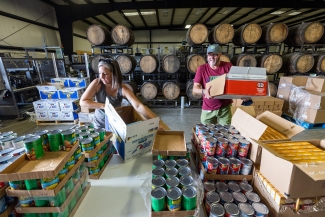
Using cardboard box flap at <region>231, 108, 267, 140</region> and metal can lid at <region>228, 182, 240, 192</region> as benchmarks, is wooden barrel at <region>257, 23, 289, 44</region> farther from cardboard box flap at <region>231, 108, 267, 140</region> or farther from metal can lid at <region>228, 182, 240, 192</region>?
metal can lid at <region>228, 182, 240, 192</region>

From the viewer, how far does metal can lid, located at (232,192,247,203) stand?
81 cm

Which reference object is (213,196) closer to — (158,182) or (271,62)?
(158,182)

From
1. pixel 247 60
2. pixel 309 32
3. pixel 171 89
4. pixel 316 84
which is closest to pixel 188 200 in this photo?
pixel 171 89

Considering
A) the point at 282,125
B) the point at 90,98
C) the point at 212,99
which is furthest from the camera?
the point at 212,99

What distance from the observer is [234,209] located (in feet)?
2.50

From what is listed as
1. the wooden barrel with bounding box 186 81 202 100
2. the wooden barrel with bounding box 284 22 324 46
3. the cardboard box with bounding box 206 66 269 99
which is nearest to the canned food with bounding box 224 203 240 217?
the cardboard box with bounding box 206 66 269 99

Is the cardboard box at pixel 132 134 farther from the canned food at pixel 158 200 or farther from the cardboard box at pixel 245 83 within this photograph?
the cardboard box at pixel 245 83

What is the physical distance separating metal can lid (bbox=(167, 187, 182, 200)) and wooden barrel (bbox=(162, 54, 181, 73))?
4.48m

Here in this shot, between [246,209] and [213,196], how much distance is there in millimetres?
156

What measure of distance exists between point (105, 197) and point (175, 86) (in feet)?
14.3

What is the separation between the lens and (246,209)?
0.76m

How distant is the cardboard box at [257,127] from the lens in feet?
3.39

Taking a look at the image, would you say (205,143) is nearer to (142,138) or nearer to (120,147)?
(142,138)

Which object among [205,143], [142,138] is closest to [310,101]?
[205,143]
